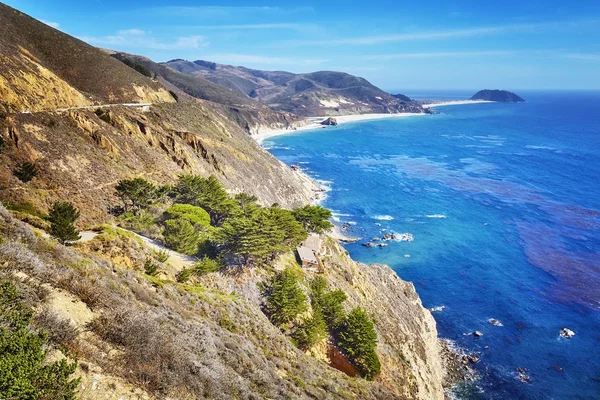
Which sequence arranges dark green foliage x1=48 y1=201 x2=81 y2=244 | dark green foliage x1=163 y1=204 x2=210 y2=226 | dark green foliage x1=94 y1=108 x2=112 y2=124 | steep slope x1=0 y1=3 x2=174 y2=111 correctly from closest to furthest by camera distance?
1. dark green foliage x1=48 y1=201 x2=81 y2=244
2. dark green foliage x1=163 y1=204 x2=210 y2=226
3. steep slope x1=0 y1=3 x2=174 y2=111
4. dark green foliage x1=94 y1=108 x2=112 y2=124

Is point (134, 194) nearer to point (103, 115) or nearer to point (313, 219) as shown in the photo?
point (313, 219)

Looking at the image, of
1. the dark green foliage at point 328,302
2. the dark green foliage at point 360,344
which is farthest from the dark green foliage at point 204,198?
the dark green foliage at point 360,344

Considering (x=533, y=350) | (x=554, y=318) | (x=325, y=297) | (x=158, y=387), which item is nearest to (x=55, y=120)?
(x=325, y=297)

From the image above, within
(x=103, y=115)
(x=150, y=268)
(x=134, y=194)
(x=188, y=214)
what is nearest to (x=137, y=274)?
(x=150, y=268)

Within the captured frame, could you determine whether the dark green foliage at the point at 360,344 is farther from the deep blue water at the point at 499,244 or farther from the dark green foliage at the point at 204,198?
the dark green foliage at the point at 204,198

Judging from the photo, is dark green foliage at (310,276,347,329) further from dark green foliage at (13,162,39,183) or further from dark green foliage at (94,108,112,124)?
dark green foliage at (94,108,112,124)

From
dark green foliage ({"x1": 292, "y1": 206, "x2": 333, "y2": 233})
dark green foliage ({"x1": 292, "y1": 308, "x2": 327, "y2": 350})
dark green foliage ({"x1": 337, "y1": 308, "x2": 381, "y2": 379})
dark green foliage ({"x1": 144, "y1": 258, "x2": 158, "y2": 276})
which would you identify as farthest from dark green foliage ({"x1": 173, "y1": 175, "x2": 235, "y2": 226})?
dark green foliage ({"x1": 337, "y1": 308, "x2": 381, "y2": 379})
